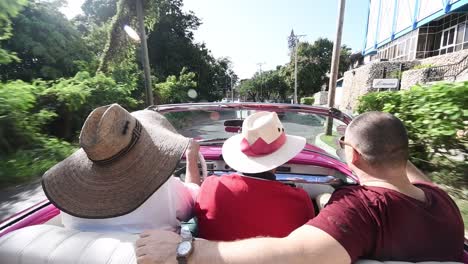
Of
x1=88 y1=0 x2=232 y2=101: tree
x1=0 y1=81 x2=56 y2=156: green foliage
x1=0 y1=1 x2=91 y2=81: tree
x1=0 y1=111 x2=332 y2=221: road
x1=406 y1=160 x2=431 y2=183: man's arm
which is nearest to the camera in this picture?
x1=406 y1=160 x2=431 y2=183: man's arm

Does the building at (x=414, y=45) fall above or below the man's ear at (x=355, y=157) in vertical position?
above

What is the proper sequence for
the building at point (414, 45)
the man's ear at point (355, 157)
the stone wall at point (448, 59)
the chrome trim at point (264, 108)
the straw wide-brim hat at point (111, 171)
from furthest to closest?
the building at point (414, 45), the stone wall at point (448, 59), the chrome trim at point (264, 108), the man's ear at point (355, 157), the straw wide-brim hat at point (111, 171)

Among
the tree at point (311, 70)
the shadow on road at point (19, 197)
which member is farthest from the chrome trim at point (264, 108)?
the tree at point (311, 70)

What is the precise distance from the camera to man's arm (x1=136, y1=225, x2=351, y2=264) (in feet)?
3.48

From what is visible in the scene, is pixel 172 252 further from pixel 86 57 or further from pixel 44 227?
pixel 86 57

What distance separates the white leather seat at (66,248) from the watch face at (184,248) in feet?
0.55

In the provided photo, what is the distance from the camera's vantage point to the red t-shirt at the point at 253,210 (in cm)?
145

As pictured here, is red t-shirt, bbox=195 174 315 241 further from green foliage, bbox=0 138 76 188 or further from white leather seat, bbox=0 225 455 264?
green foliage, bbox=0 138 76 188

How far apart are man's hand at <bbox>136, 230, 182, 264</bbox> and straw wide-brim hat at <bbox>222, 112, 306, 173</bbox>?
50cm

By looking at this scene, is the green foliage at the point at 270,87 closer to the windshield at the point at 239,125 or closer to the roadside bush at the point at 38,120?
the roadside bush at the point at 38,120

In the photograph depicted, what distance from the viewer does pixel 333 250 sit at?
42.5 inches

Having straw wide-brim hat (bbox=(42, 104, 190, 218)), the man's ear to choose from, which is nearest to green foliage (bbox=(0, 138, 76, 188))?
straw wide-brim hat (bbox=(42, 104, 190, 218))

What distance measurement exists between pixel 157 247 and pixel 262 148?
0.72m

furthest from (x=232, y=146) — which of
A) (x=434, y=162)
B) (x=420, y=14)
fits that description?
(x=420, y=14)
